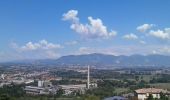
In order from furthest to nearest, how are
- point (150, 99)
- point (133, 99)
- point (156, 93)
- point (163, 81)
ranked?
point (163, 81) → point (156, 93) → point (133, 99) → point (150, 99)

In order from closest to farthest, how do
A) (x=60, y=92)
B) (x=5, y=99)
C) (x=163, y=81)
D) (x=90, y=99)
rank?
(x=5, y=99) → (x=90, y=99) → (x=60, y=92) → (x=163, y=81)

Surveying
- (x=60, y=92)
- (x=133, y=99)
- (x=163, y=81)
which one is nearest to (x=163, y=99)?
(x=133, y=99)

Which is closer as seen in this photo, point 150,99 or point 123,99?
point 150,99

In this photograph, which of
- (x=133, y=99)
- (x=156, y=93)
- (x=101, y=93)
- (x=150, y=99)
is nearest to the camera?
(x=150, y=99)

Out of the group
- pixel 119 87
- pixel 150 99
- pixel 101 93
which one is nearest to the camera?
pixel 150 99

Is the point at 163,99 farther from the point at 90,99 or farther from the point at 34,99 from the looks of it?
the point at 34,99

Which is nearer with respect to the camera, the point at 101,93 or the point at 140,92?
the point at 140,92

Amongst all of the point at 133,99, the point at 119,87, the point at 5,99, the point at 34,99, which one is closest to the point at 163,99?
the point at 133,99

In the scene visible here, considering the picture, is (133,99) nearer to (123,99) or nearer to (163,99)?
(123,99)

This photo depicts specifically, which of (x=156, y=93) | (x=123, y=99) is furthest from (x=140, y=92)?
(x=123, y=99)
